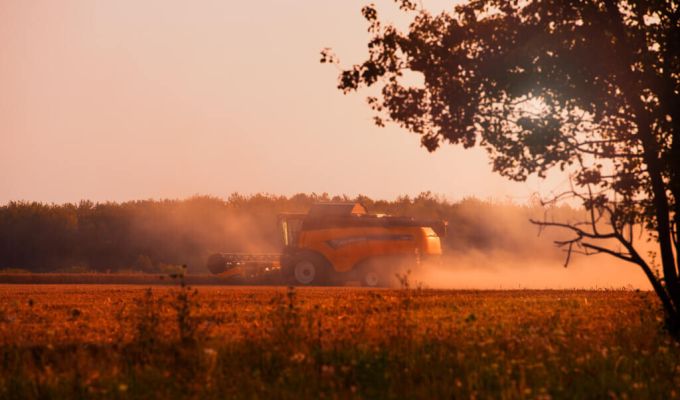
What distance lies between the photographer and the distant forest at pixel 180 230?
152 feet

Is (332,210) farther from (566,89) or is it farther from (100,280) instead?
(566,89)

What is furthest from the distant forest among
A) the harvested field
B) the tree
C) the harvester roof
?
the tree

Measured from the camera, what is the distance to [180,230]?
48781mm

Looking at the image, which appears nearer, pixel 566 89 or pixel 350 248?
pixel 566 89

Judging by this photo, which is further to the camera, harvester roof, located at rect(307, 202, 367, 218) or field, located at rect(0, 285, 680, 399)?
harvester roof, located at rect(307, 202, 367, 218)

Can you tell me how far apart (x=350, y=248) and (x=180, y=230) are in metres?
18.8

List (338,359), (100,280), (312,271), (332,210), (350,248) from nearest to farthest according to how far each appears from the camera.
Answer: (338,359), (350,248), (312,271), (332,210), (100,280)

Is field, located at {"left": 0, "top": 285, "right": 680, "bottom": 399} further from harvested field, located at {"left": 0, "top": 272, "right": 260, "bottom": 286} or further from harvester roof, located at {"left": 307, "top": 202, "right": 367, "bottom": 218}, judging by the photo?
harvested field, located at {"left": 0, "top": 272, "right": 260, "bottom": 286}

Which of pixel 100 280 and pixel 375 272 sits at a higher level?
pixel 375 272

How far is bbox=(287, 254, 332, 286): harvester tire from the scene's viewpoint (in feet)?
105

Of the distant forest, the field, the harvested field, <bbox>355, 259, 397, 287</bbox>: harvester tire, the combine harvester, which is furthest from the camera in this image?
the distant forest

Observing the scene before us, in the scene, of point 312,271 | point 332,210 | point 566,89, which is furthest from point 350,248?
point 566,89

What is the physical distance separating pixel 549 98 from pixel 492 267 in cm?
3319

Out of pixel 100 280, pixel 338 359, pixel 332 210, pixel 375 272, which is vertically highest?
pixel 332 210
